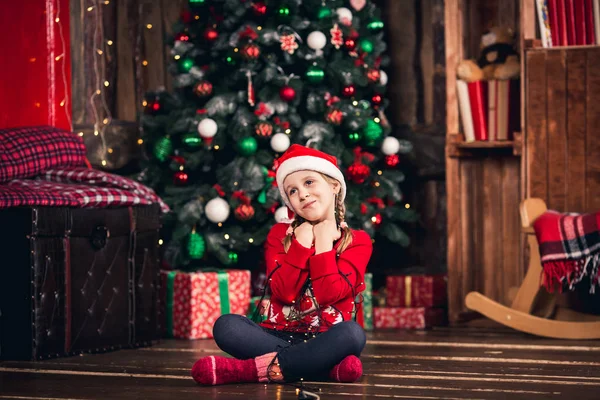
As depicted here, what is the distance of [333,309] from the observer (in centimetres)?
258

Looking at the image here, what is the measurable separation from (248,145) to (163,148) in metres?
0.46

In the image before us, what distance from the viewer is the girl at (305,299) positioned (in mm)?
A: 2393

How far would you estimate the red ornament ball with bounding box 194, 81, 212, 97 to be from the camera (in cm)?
409

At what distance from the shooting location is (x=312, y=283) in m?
2.52

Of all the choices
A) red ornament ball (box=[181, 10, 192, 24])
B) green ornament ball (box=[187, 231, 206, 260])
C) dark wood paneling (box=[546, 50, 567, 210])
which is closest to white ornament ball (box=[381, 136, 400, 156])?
dark wood paneling (box=[546, 50, 567, 210])

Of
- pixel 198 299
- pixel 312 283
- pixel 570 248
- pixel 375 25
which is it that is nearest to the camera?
pixel 312 283

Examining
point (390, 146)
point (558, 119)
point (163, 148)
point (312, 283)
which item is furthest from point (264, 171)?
point (312, 283)

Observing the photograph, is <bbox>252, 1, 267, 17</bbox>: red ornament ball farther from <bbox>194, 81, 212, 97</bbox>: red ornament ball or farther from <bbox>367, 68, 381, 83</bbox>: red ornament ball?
<bbox>367, 68, 381, 83</bbox>: red ornament ball

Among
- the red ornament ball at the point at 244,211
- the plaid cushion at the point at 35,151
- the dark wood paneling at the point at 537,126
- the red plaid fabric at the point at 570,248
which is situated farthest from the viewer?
the red ornament ball at the point at 244,211

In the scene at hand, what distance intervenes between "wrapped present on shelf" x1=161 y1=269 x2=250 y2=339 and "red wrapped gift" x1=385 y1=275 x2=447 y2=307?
2.37 feet

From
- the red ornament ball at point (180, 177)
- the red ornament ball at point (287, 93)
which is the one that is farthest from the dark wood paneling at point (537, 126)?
the red ornament ball at point (180, 177)

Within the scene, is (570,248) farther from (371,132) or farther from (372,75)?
(372,75)

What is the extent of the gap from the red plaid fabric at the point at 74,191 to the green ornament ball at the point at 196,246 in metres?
0.47

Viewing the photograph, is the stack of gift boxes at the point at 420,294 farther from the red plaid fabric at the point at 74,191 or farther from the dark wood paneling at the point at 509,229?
the red plaid fabric at the point at 74,191
